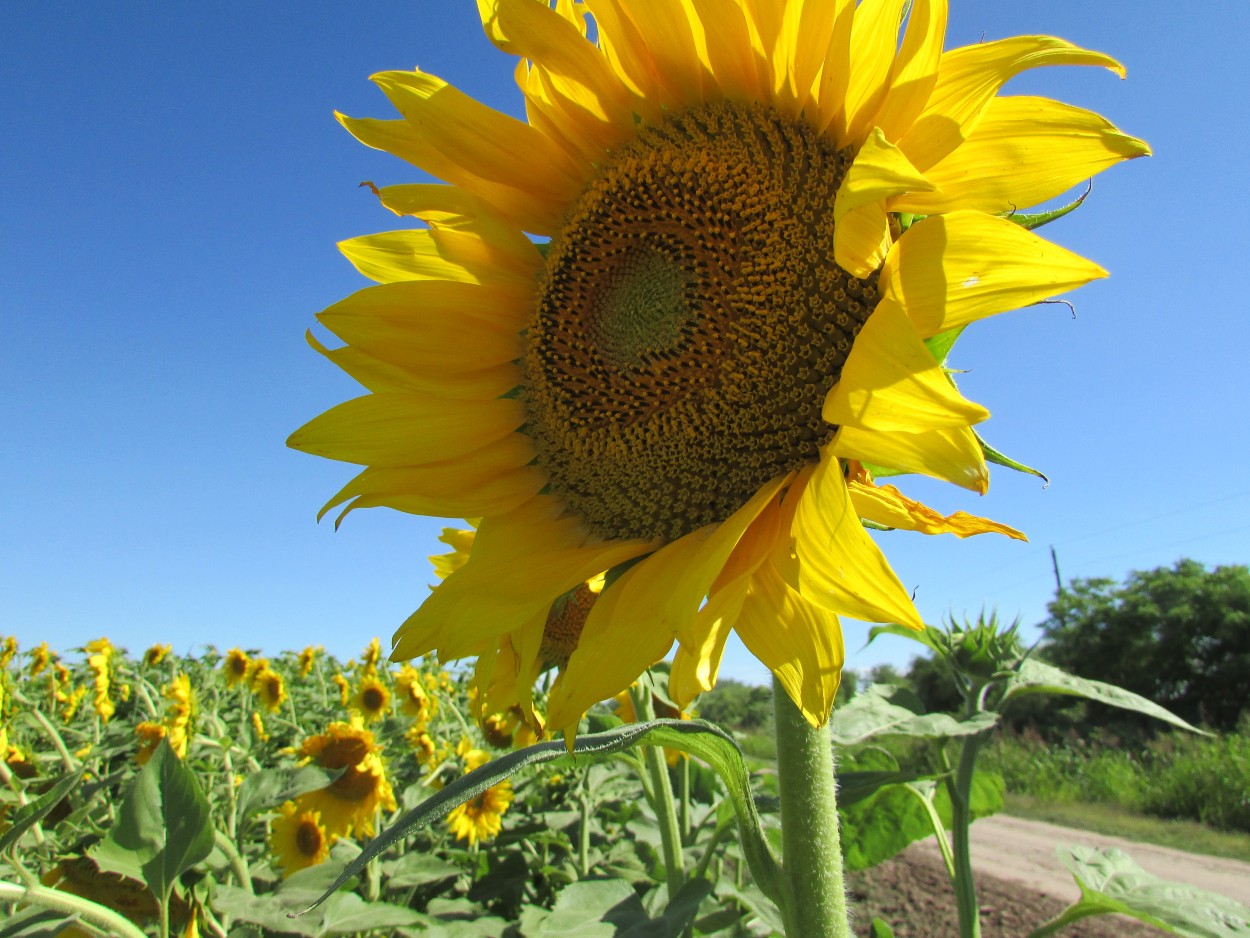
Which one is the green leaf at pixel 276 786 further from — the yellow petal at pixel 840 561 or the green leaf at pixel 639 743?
the yellow petal at pixel 840 561

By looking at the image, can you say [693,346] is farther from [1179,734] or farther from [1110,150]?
[1179,734]

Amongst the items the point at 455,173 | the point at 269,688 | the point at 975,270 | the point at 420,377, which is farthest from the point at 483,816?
the point at 975,270

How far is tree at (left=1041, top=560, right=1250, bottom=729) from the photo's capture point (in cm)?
2538

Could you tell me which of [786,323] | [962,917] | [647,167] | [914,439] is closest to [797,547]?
[914,439]

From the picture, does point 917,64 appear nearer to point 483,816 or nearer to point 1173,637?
point 483,816

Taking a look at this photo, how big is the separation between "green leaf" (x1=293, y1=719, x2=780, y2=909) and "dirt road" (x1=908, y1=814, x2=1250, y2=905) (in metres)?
6.49

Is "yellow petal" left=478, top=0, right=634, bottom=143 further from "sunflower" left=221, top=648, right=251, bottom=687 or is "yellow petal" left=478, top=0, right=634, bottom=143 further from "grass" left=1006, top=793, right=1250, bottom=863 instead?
"grass" left=1006, top=793, right=1250, bottom=863

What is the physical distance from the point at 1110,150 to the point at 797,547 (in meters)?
0.55

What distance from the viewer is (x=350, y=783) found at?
12.1 feet

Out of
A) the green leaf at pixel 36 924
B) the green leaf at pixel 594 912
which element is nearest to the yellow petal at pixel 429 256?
the green leaf at pixel 594 912

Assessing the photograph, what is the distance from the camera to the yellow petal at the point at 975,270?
81cm

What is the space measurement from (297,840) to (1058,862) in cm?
909

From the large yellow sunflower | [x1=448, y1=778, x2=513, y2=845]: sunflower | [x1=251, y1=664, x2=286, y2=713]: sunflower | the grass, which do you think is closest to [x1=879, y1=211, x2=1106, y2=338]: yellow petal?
the large yellow sunflower

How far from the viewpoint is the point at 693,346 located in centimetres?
126
